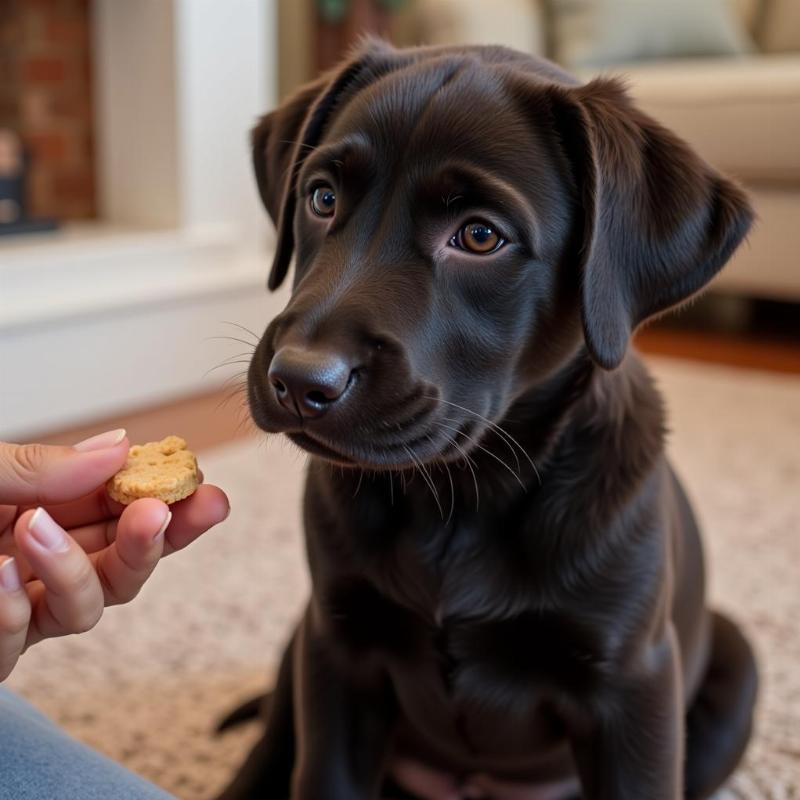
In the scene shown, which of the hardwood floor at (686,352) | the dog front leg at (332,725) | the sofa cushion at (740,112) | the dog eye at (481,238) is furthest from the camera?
the sofa cushion at (740,112)

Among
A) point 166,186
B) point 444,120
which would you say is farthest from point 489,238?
point 166,186

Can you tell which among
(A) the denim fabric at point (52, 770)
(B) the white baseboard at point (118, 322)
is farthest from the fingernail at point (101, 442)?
(B) the white baseboard at point (118, 322)

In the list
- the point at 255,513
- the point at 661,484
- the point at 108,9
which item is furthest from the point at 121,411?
the point at 661,484

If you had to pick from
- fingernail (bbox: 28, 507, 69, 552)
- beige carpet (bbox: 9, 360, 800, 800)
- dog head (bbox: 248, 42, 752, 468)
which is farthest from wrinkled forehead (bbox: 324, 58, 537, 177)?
beige carpet (bbox: 9, 360, 800, 800)

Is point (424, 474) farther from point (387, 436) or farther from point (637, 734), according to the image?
point (637, 734)

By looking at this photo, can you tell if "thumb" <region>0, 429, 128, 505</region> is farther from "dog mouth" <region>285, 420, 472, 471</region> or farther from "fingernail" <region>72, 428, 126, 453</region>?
"dog mouth" <region>285, 420, 472, 471</region>

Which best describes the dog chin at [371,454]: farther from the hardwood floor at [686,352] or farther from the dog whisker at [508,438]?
the hardwood floor at [686,352]

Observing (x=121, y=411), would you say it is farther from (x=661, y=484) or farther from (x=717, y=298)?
(x=717, y=298)
